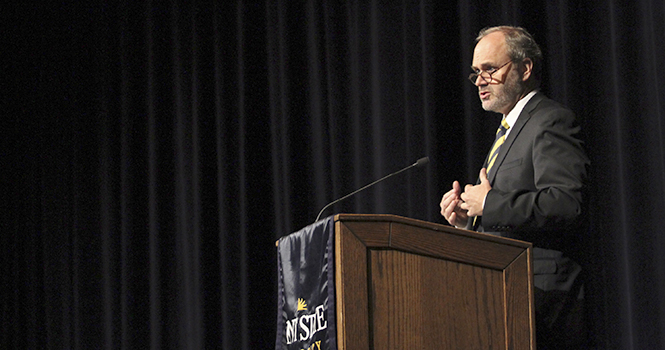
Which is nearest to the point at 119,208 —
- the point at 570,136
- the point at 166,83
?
the point at 166,83

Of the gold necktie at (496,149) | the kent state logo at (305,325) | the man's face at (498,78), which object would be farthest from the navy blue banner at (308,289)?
the man's face at (498,78)

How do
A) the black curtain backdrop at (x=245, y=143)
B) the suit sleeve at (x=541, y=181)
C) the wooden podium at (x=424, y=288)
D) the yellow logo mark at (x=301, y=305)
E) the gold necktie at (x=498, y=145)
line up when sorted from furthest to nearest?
the black curtain backdrop at (x=245, y=143) < the gold necktie at (x=498, y=145) < the suit sleeve at (x=541, y=181) < the yellow logo mark at (x=301, y=305) < the wooden podium at (x=424, y=288)

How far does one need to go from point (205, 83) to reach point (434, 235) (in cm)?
287

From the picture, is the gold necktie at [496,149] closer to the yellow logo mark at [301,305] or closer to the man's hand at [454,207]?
the man's hand at [454,207]

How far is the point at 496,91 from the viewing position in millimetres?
2439

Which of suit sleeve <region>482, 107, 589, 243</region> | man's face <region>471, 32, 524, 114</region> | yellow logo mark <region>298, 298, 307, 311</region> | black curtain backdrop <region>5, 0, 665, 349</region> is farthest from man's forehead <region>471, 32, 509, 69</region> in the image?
yellow logo mark <region>298, 298, 307, 311</region>

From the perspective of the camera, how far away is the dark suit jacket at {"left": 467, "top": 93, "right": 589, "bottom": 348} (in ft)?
6.41

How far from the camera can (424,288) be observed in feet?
5.39

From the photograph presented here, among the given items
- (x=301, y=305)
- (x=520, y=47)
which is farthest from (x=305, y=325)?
(x=520, y=47)

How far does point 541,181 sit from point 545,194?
89mm

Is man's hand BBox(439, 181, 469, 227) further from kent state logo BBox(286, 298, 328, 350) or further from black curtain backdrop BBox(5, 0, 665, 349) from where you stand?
black curtain backdrop BBox(5, 0, 665, 349)

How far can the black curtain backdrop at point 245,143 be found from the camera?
294 centimetres

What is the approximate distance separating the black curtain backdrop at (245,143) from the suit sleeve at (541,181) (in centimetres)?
91

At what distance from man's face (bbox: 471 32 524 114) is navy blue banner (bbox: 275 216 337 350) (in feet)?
2.99
